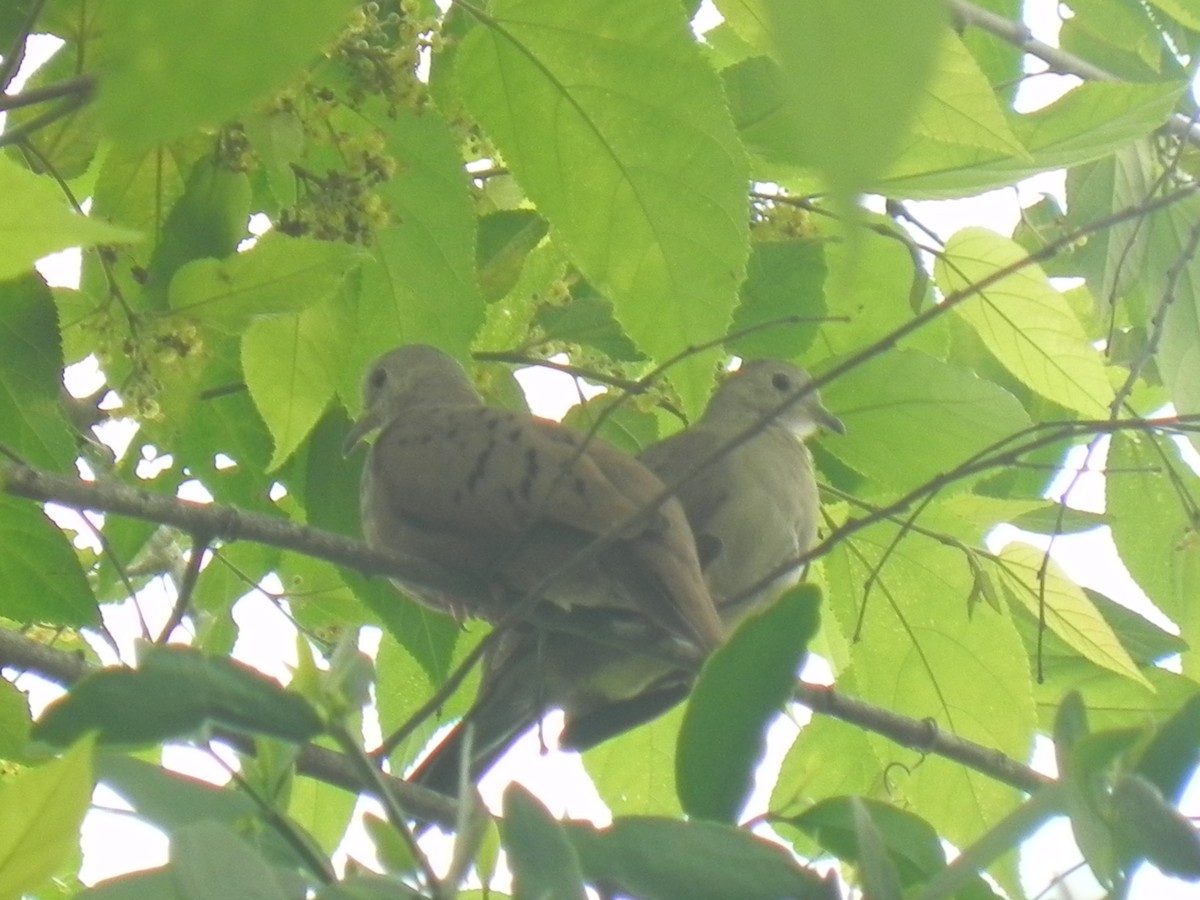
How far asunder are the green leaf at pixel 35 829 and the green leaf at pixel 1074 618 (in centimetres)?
190

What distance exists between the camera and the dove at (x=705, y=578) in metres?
2.87

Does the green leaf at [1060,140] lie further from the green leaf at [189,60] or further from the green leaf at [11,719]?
the green leaf at [189,60]

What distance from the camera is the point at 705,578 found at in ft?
11.0

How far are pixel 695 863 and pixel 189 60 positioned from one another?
67cm

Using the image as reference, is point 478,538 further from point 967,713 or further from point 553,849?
point 553,849

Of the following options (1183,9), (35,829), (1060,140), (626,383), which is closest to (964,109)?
(1060,140)

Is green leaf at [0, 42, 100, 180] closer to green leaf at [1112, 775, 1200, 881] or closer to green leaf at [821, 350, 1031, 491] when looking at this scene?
green leaf at [821, 350, 1031, 491]

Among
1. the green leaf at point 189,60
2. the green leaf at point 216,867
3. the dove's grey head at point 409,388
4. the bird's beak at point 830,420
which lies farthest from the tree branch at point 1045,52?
the green leaf at point 189,60

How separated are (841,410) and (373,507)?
0.89 metres

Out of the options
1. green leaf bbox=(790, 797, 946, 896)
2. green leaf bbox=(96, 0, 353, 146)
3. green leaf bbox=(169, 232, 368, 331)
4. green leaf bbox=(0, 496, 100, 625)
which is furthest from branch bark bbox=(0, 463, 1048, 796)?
green leaf bbox=(96, 0, 353, 146)

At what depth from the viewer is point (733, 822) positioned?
1.08m

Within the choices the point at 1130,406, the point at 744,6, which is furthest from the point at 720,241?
the point at 1130,406

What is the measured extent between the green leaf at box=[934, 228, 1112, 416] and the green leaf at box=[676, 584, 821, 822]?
1.74 meters

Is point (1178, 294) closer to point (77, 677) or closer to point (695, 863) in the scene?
point (77, 677)
